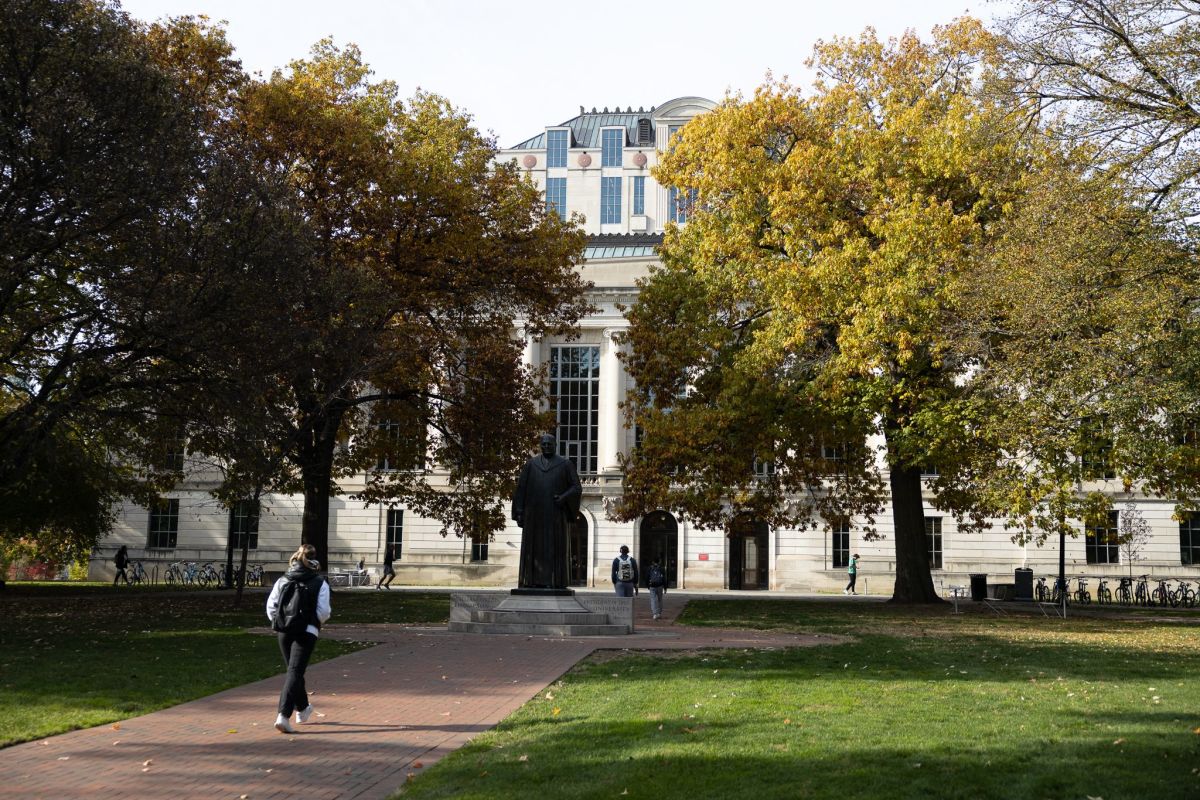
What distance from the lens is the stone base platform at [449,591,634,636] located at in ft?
60.6

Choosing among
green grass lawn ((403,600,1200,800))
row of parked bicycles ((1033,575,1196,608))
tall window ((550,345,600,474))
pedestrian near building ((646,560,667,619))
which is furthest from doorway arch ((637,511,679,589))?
green grass lawn ((403,600,1200,800))

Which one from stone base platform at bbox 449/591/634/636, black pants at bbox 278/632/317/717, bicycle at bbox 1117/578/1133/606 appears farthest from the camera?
bicycle at bbox 1117/578/1133/606

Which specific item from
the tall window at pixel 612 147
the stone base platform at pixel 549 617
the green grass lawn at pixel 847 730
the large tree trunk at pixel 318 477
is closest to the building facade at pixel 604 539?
the tall window at pixel 612 147

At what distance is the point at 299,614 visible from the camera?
9.59 m

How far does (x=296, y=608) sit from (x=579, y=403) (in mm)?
39370

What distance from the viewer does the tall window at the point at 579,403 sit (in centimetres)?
4866

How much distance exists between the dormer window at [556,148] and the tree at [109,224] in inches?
1790

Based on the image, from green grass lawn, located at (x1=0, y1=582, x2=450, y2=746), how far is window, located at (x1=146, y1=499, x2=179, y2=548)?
67.2ft

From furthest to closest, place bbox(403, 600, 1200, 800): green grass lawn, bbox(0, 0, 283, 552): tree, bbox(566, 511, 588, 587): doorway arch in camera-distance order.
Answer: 1. bbox(566, 511, 588, 587): doorway arch
2. bbox(0, 0, 283, 552): tree
3. bbox(403, 600, 1200, 800): green grass lawn

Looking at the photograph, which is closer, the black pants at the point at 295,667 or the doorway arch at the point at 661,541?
the black pants at the point at 295,667

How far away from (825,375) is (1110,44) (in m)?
9.93

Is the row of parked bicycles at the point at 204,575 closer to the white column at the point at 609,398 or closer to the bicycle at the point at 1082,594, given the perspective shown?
the white column at the point at 609,398

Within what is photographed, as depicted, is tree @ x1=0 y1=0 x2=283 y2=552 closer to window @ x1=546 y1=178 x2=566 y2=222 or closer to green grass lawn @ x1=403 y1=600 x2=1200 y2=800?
green grass lawn @ x1=403 y1=600 x2=1200 y2=800

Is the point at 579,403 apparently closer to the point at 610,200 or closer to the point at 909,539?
the point at 610,200
